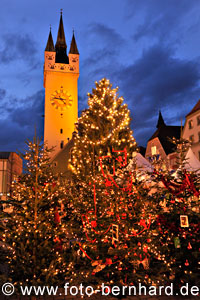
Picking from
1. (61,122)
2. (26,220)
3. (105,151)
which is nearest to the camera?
(26,220)

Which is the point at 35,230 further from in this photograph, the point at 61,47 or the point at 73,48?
the point at 61,47

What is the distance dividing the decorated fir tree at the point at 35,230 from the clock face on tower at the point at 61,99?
98.0ft

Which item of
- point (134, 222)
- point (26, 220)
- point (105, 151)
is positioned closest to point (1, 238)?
point (26, 220)

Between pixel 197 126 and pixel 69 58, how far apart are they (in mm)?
21870

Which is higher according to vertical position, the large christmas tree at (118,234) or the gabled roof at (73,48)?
the gabled roof at (73,48)

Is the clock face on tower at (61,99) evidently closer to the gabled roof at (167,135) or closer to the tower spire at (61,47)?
the tower spire at (61,47)

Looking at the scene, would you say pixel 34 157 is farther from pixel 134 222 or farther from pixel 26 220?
pixel 134 222

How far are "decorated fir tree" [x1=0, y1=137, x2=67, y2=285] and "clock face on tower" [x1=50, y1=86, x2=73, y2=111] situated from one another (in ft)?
98.0

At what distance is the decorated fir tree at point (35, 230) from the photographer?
17.8ft

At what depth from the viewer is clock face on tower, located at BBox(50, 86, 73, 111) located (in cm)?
3525

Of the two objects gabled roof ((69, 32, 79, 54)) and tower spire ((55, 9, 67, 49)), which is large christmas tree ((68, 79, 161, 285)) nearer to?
gabled roof ((69, 32, 79, 54))

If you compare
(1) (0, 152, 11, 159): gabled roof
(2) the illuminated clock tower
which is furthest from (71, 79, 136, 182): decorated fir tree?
(1) (0, 152, 11, 159): gabled roof

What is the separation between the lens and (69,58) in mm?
38906

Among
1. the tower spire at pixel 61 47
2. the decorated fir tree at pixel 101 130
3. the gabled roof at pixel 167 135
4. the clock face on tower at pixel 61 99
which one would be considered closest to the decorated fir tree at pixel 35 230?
the decorated fir tree at pixel 101 130
